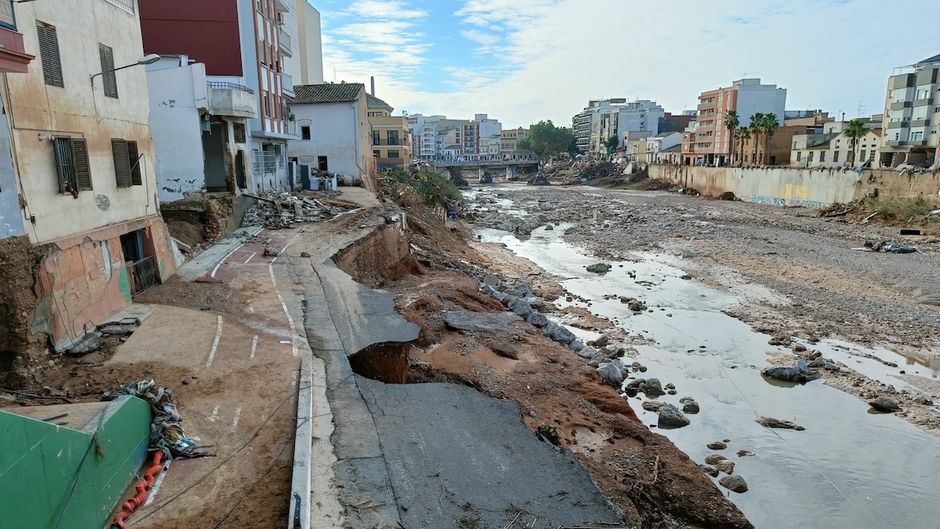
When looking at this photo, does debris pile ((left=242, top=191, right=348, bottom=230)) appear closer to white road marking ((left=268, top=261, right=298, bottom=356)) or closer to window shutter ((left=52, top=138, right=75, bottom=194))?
white road marking ((left=268, top=261, right=298, bottom=356))

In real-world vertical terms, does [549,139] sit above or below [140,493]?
above

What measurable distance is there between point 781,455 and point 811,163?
72.0 m

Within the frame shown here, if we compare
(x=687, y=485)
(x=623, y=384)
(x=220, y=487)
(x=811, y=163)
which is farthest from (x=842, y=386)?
(x=811, y=163)

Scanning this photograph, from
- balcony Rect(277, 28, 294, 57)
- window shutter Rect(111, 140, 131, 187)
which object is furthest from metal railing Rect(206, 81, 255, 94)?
window shutter Rect(111, 140, 131, 187)

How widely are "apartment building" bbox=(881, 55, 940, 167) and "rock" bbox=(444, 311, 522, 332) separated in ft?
190

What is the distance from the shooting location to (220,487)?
22.3 ft

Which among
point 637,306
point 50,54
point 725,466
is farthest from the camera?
point 637,306

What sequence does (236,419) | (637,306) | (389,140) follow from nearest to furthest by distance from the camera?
(236,419) < (637,306) < (389,140)

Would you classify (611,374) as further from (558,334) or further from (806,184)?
(806,184)

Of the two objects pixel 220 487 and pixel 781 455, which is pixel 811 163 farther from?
pixel 220 487

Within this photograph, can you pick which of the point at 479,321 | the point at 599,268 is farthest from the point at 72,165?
the point at 599,268

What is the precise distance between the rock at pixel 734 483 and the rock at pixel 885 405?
5.81 m

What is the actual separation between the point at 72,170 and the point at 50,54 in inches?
84.8

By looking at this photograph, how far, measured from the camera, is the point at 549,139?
13412 centimetres
